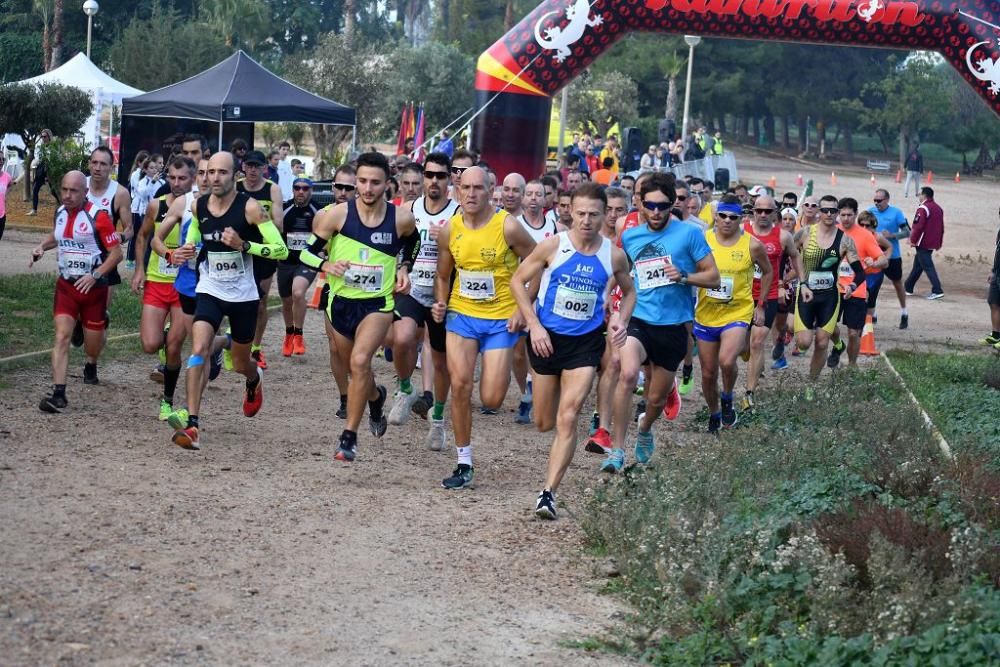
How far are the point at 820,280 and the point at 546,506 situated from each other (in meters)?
6.47

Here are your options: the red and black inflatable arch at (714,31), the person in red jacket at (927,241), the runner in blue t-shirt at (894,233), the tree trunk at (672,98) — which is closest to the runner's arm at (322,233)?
the red and black inflatable arch at (714,31)

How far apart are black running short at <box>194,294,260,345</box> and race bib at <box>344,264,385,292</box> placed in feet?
2.75

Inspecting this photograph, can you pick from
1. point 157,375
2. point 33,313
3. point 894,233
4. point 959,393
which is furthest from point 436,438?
point 894,233

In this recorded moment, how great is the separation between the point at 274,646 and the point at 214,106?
67.2 feet

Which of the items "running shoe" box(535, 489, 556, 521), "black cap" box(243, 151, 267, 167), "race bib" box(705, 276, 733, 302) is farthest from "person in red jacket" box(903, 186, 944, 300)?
"running shoe" box(535, 489, 556, 521)

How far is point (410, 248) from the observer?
9484 mm

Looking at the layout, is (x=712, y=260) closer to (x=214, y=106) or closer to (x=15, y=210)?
(x=214, y=106)

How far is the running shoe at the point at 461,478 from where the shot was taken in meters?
9.02

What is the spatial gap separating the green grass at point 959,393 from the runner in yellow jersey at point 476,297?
10.7 feet

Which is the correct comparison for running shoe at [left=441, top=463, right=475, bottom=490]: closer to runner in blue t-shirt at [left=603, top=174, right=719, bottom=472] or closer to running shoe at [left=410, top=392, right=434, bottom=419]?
runner in blue t-shirt at [left=603, top=174, right=719, bottom=472]

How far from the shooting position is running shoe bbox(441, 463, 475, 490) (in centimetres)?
902

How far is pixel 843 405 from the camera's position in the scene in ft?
38.8

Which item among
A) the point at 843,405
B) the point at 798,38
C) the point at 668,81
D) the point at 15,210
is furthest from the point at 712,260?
the point at 668,81

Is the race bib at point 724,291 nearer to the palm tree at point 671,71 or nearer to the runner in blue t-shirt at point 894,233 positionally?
the runner in blue t-shirt at point 894,233
